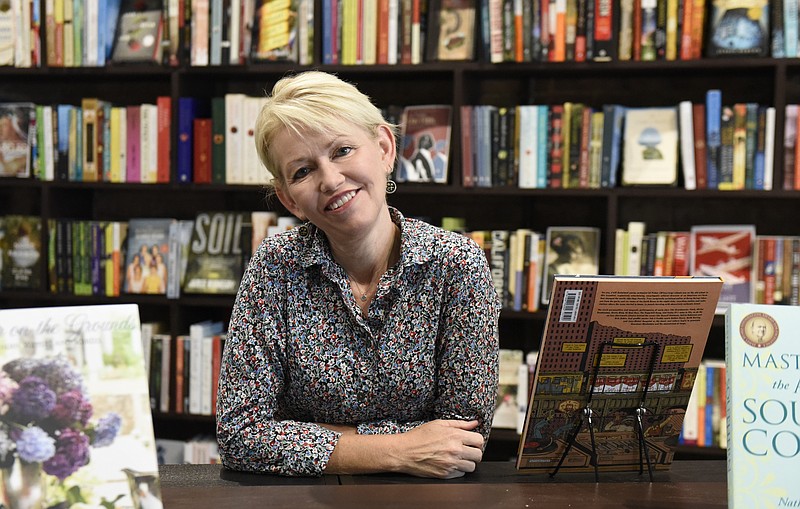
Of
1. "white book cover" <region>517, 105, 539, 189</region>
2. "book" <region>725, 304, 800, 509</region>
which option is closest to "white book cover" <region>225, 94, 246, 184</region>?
"white book cover" <region>517, 105, 539, 189</region>

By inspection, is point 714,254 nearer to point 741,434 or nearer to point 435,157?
point 435,157

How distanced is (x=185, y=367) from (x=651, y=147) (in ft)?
5.86

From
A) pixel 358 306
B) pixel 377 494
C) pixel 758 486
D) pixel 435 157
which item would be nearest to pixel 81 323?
pixel 377 494

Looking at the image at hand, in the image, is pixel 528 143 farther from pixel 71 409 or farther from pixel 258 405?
pixel 71 409

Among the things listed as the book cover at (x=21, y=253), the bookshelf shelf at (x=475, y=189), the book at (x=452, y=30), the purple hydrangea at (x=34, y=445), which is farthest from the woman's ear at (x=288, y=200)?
the book cover at (x=21, y=253)

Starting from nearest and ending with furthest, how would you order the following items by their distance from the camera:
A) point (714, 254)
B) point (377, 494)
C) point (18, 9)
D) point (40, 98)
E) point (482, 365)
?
point (377, 494), point (482, 365), point (714, 254), point (18, 9), point (40, 98)

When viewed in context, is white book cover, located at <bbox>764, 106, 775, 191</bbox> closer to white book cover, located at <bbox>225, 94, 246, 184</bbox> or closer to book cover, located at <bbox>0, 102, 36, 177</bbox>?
white book cover, located at <bbox>225, 94, 246, 184</bbox>

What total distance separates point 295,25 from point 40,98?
119 cm

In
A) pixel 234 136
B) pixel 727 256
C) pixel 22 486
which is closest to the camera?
pixel 22 486

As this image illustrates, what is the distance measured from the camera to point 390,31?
9.16 feet

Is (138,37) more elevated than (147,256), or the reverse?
(138,37)

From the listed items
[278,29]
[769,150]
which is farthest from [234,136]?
[769,150]

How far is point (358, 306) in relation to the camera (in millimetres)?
1558

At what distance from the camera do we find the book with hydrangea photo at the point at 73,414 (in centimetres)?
95
